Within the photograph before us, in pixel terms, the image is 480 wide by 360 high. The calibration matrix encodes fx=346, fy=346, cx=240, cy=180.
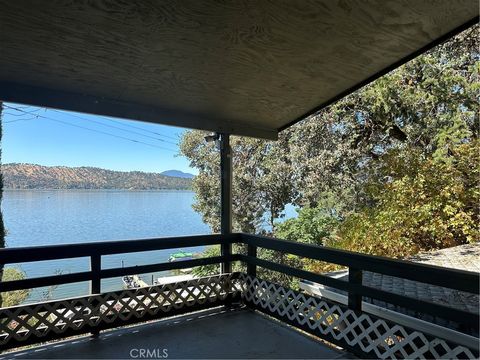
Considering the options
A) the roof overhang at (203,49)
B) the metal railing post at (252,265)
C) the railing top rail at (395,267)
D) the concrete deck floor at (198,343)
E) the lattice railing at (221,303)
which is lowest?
the concrete deck floor at (198,343)

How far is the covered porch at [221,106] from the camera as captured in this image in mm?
2023

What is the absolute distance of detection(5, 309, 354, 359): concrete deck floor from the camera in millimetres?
2842

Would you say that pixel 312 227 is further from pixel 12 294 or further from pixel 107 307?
pixel 12 294

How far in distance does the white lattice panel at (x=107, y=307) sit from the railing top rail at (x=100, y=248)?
0.41 m

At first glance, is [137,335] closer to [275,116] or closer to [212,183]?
[275,116]

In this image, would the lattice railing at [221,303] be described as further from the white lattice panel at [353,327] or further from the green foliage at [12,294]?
the green foliage at [12,294]

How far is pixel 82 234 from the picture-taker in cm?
1154

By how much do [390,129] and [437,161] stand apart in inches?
63.4

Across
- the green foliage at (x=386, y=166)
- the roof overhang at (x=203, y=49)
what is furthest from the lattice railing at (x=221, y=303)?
the green foliage at (x=386, y=166)

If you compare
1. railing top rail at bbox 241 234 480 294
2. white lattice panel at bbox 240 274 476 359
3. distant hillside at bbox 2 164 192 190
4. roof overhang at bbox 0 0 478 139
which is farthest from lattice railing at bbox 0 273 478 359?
distant hillside at bbox 2 164 192 190

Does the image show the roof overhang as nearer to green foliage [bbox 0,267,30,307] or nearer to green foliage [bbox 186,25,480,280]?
green foliage [bbox 186,25,480,280]

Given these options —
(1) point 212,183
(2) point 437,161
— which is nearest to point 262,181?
(1) point 212,183

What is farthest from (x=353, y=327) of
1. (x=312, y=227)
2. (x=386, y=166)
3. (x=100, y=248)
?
A: (x=312, y=227)

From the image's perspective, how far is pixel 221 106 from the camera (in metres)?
3.44
